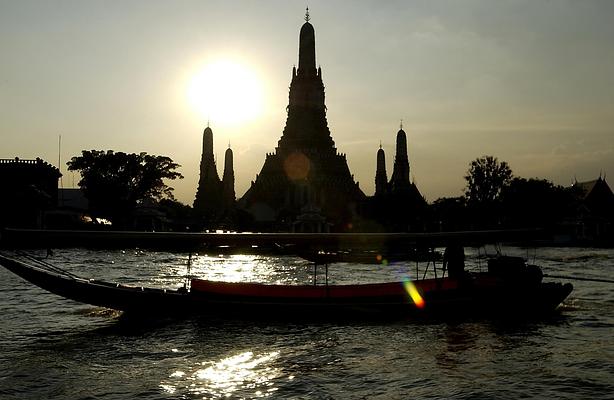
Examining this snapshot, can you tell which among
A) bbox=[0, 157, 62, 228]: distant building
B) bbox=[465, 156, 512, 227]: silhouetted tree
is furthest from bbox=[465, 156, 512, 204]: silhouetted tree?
bbox=[0, 157, 62, 228]: distant building

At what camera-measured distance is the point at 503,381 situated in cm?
1529

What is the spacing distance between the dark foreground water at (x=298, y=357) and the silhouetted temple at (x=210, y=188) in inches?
3724

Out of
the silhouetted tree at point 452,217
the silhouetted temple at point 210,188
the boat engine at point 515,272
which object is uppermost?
the silhouetted temple at point 210,188

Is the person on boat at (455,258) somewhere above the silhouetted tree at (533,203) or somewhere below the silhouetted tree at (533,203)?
below

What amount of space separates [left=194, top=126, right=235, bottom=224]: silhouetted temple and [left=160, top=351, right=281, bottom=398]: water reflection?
99604 millimetres

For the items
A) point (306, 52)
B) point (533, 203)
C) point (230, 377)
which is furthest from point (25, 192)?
point (533, 203)

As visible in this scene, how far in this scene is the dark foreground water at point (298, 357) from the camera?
14477mm

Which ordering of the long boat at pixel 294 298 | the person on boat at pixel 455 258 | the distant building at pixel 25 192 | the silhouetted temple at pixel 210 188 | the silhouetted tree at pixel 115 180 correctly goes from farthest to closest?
the silhouetted temple at pixel 210 188 → the silhouetted tree at pixel 115 180 → the distant building at pixel 25 192 → the person on boat at pixel 455 258 → the long boat at pixel 294 298

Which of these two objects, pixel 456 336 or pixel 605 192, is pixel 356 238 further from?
pixel 605 192

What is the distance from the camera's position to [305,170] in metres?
100

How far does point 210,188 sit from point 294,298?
4037 inches

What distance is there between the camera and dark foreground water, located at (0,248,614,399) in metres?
14.5

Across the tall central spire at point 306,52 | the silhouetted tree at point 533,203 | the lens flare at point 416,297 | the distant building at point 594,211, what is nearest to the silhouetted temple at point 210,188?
the tall central spire at point 306,52

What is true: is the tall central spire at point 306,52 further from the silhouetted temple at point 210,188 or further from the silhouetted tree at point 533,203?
the silhouetted tree at point 533,203
